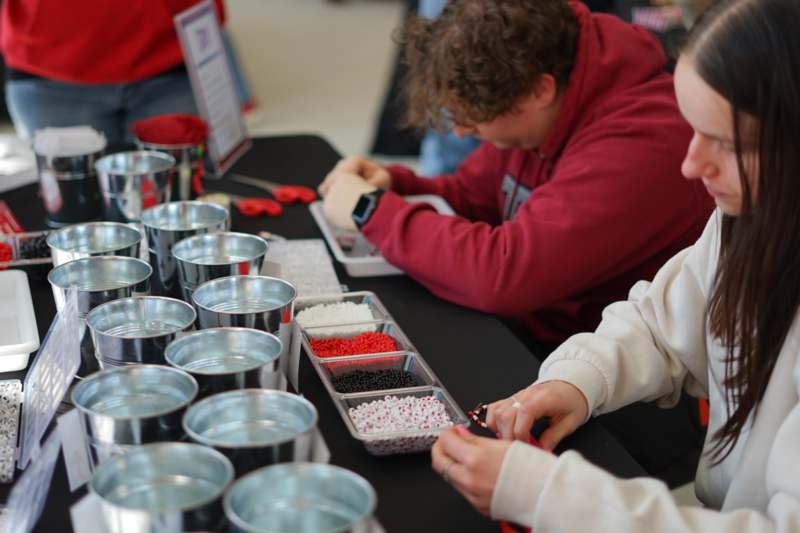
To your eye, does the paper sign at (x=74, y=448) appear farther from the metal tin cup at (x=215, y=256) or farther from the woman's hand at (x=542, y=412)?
the woman's hand at (x=542, y=412)

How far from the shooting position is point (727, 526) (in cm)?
84

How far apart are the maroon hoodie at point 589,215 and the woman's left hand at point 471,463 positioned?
485 mm

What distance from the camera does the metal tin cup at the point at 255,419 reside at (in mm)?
797

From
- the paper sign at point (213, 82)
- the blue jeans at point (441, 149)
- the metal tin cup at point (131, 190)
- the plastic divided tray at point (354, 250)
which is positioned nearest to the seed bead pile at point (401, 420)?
the plastic divided tray at point (354, 250)

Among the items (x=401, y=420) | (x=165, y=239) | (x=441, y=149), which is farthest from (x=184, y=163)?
(x=441, y=149)

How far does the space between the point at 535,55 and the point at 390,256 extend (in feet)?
1.31

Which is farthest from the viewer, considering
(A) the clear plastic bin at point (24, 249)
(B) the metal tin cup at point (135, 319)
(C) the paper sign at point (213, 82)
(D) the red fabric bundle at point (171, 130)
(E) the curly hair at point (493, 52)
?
(C) the paper sign at point (213, 82)

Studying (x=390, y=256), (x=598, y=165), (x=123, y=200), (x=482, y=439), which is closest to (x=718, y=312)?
(x=482, y=439)

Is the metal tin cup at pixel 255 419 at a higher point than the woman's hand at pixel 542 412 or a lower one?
higher

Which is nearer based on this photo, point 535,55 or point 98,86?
point 535,55

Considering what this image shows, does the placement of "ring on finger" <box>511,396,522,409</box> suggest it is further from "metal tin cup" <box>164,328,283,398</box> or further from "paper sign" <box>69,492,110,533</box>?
"paper sign" <box>69,492,110,533</box>

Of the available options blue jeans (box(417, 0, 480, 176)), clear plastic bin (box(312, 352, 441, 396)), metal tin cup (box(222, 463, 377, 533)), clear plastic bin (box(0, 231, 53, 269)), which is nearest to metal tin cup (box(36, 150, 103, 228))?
clear plastic bin (box(0, 231, 53, 269))

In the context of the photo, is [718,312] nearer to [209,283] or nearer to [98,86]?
[209,283]

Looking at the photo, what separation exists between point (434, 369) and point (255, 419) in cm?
38
